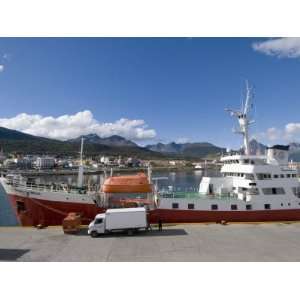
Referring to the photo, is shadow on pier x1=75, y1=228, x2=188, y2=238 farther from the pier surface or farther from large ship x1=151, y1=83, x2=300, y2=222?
large ship x1=151, y1=83, x2=300, y2=222

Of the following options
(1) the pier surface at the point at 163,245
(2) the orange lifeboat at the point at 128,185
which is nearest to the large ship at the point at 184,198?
(2) the orange lifeboat at the point at 128,185

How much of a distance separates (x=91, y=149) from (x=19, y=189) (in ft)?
560

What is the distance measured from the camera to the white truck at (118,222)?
45.2 feet

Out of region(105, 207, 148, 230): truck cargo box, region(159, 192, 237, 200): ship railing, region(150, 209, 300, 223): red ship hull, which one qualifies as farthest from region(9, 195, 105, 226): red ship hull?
region(159, 192, 237, 200): ship railing

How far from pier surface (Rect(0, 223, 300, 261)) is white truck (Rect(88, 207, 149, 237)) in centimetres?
36

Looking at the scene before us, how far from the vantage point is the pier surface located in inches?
409

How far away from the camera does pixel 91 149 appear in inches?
7303

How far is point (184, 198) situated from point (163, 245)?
5623 mm

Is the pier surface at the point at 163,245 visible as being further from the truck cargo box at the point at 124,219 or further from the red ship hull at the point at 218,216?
the red ship hull at the point at 218,216

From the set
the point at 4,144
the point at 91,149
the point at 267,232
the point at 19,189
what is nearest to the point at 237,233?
the point at 267,232

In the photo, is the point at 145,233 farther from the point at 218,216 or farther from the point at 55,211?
the point at 55,211

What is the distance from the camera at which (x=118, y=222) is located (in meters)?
13.8

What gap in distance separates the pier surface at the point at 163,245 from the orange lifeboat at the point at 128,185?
2.72 metres

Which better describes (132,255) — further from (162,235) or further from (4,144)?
(4,144)
